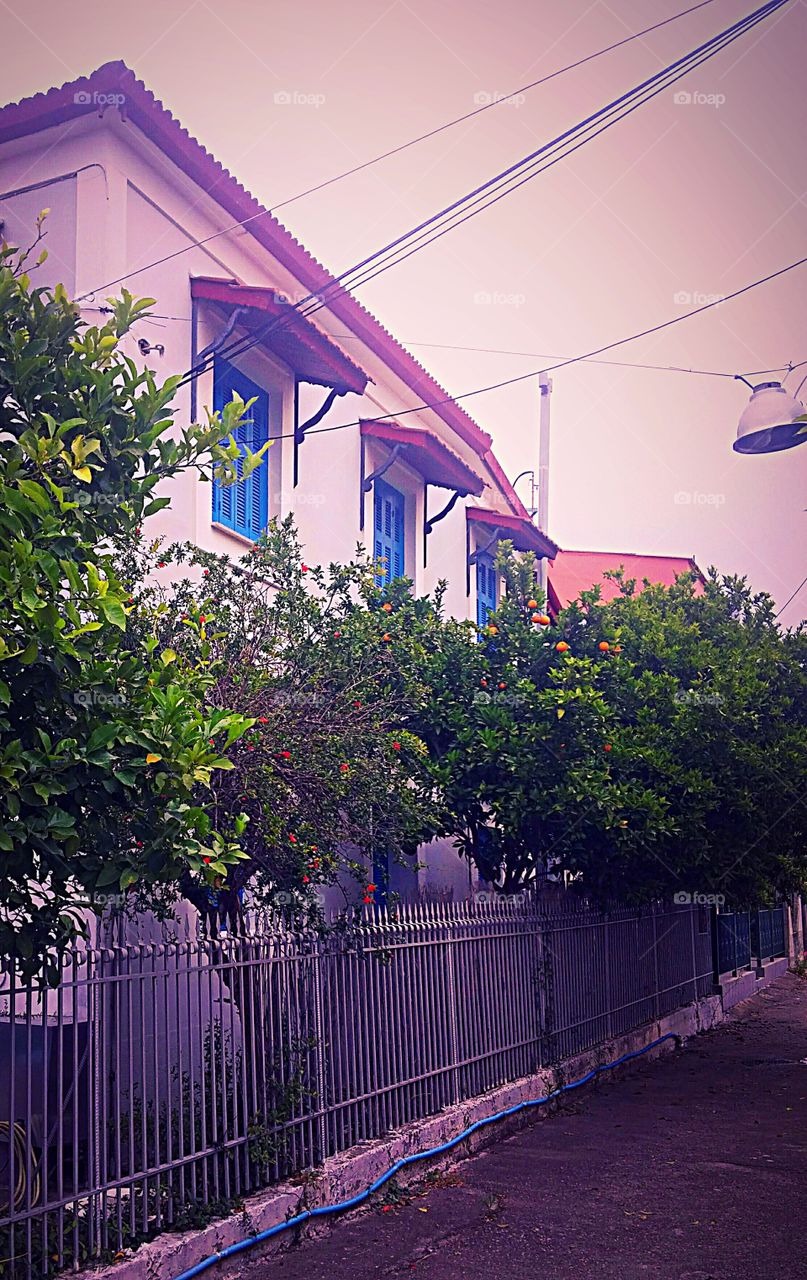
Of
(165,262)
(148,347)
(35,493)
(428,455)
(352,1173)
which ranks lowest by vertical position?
(352,1173)

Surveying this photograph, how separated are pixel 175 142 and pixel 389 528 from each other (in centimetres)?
674

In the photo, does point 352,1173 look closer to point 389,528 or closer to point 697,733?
point 697,733

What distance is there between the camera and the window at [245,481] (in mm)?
12211

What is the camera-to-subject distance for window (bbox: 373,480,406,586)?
53.8 ft

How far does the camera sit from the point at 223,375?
40.7ft

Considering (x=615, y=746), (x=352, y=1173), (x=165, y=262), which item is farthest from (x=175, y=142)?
(x=352, y=1173)

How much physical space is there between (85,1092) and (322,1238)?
92.0 inches

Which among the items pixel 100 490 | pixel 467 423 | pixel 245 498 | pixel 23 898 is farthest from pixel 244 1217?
pixel 467 423

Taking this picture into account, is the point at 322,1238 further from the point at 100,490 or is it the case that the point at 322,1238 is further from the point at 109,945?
the point at 100,490

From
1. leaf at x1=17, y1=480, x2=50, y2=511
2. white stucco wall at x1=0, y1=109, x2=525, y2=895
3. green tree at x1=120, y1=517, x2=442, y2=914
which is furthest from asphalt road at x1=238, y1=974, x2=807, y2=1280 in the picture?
white stucco wall at x1=0, y1=109, x2=525, y2=895

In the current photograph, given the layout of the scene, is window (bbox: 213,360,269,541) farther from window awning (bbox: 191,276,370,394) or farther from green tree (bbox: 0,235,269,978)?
green tree (bbox: 0,235,269,978)

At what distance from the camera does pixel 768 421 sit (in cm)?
1442

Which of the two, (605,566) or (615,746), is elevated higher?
(605,566)

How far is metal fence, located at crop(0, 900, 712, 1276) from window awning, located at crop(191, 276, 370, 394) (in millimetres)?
5700
